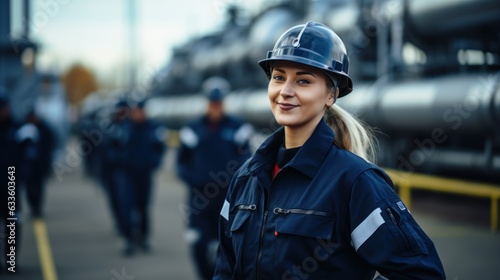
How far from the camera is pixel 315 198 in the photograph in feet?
7.82

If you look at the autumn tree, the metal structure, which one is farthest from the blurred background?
the autumn tree

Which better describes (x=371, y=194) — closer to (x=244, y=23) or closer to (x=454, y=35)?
(x=454, y=35)

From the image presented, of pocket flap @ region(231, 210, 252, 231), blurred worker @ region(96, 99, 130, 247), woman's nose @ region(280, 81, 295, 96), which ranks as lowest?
blurred worker @ region(96, 99, 130, 247)

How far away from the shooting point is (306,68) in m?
2.53

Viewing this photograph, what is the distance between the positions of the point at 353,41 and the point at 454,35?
3.00 metres

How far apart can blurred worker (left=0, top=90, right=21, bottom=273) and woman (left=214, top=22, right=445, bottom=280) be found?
566 cm

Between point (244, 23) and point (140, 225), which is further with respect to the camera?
point (244, 23)

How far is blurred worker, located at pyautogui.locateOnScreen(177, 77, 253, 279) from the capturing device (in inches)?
278

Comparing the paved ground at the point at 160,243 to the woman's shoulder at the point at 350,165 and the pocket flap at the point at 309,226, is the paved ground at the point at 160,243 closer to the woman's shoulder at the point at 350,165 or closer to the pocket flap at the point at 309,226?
the woman's shoulder at the point at 350,165

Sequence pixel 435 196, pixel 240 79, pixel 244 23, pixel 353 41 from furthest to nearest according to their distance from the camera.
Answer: pixel 244 23
pixel 240 79
pixel 353 41
pixel 435 196

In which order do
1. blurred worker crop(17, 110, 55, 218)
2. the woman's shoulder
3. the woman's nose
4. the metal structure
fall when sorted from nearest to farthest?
the woman's shoulder, the woman's nose, the metal structure, blurred worker crop(17, 110, 55, 218)

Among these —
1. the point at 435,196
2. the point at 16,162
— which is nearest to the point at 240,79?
the point at 435,196

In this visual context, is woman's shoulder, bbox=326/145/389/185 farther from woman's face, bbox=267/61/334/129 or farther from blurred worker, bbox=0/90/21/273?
blurred worker, bbox=0/90/21/273

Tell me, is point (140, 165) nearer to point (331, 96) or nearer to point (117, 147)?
point (117, 147)
